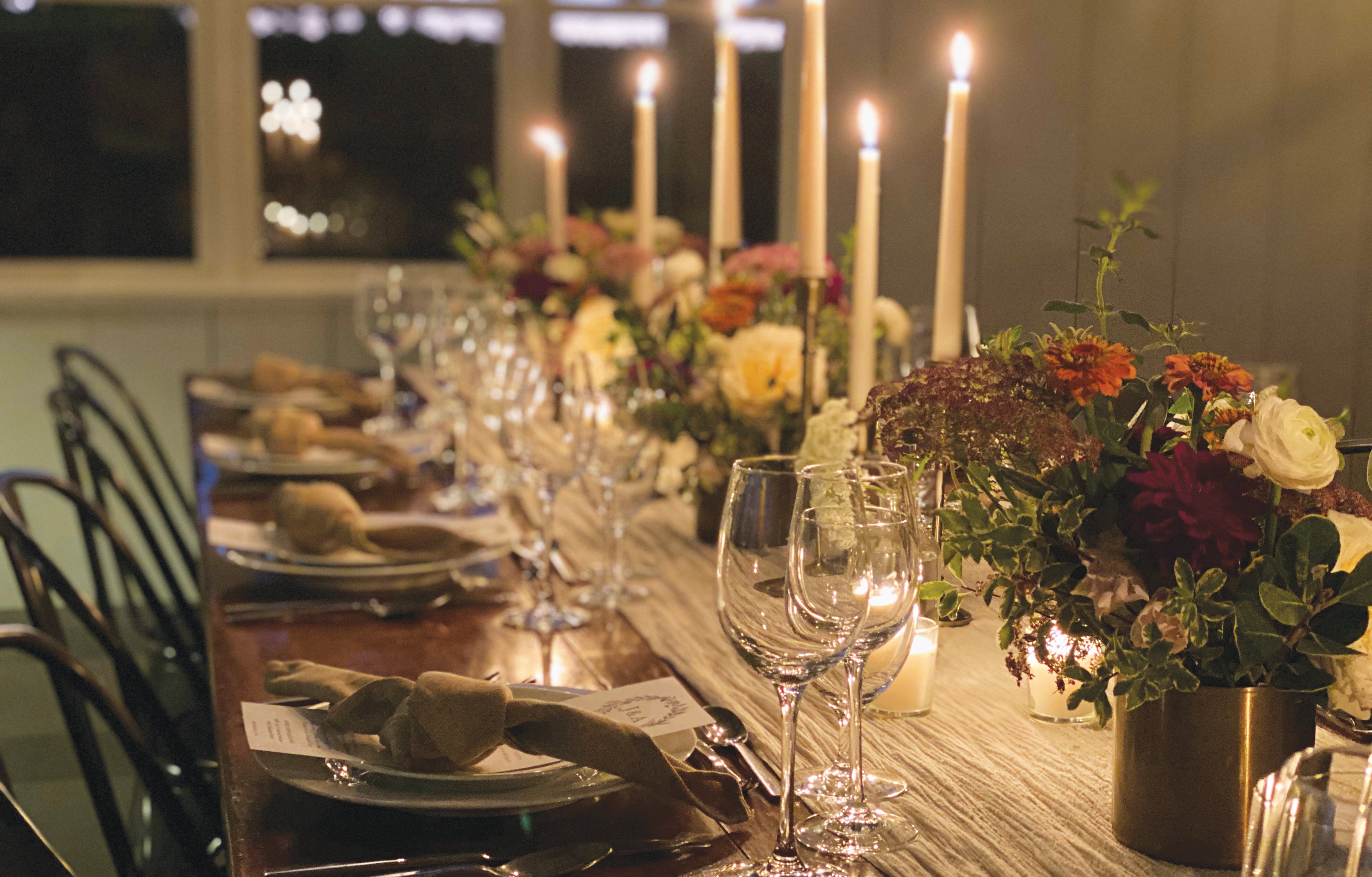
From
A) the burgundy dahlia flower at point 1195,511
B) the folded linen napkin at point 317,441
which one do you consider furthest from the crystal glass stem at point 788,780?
the folded linen napkin at point 317,441

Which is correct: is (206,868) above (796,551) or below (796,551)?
below

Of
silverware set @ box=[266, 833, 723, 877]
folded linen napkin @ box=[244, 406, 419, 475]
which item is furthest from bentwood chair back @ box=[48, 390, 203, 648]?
silverware set @ box=[266, 833, 723, 877]

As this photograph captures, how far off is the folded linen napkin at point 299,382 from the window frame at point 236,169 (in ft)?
3.87

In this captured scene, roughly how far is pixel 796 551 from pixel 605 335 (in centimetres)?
142

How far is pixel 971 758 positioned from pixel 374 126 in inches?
146

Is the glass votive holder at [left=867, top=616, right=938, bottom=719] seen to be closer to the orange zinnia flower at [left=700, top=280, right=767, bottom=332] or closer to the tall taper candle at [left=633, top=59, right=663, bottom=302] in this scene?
the orange zinnia flower at [left=700, top=280, right=767, bottom=332]

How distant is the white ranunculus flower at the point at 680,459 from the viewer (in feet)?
5.46

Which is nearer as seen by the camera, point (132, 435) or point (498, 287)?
point (498, 287)

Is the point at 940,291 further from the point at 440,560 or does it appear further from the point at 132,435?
the point at 132,435

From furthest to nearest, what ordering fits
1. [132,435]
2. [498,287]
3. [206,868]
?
[132,435]
[498,287]
[206,868]

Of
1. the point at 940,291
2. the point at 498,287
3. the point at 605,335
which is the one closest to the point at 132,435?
the point at 498,287

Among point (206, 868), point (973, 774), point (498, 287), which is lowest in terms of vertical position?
point (206, 868)

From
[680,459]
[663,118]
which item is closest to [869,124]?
[680,459]

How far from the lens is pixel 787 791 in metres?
0.82
